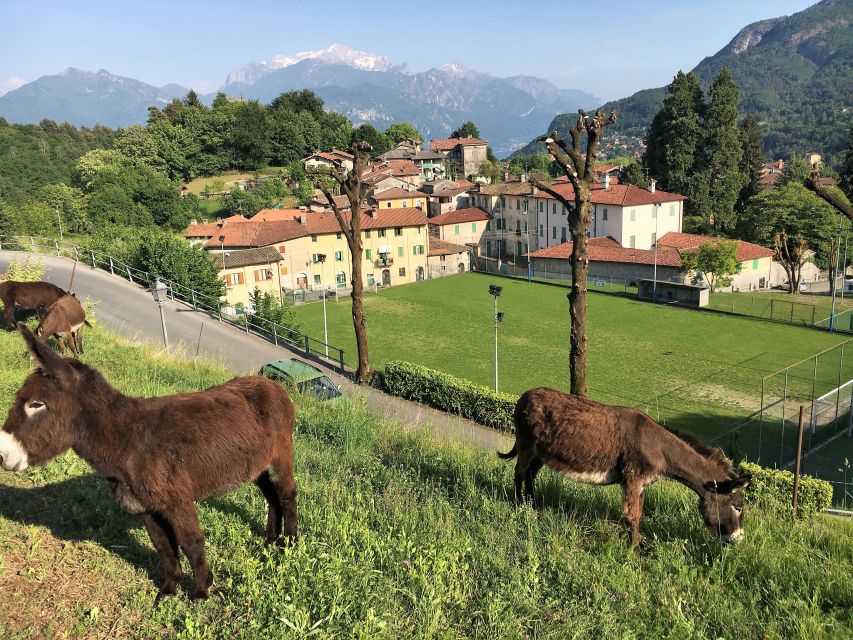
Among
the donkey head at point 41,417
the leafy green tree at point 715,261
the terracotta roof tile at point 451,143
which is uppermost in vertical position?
the terracotta roof tile at point 451,143

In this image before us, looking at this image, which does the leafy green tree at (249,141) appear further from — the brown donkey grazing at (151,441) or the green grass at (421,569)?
the brown donkey grazing at (151,441)

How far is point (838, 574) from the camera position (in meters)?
4.87

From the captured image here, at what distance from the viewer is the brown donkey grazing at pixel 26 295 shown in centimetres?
1372

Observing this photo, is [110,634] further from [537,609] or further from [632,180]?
[632,180]

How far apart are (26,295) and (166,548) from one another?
1199 cm

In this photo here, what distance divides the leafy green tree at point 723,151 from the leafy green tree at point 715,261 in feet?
62.8

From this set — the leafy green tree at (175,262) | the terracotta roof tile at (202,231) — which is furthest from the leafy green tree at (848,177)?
the terracotta roof tile at (202,231)

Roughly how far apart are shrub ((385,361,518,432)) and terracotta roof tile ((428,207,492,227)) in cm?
5070

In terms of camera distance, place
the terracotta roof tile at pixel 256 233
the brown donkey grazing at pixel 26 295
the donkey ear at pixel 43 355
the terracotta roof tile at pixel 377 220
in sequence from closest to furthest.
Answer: the donkey ear at pixel 43 355 → the brown donkey grazing at pixel 26 295 → the terracotta roof tile at pixel 256 233 → the terracotta roof tile at pixel 377 220

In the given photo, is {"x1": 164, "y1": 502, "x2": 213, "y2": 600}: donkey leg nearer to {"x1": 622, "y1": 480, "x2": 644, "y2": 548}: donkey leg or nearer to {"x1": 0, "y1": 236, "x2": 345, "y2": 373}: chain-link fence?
{"x1": 622, "y1": 480, "x2": 644, "y2": 548}: donkey leg

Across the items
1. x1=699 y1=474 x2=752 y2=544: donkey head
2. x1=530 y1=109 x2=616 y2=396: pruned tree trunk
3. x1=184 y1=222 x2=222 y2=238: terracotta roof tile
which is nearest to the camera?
x1=699 y1=474 x2=752 y2=544: donkey head

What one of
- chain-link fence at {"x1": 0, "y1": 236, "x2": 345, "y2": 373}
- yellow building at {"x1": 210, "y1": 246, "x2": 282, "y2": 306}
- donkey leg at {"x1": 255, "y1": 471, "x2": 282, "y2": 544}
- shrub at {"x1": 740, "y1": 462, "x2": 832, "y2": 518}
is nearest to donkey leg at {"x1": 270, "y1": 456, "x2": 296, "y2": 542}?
donkey leg at {"x1": 255, "y1": 471, "x2": 282, "y2": 544}

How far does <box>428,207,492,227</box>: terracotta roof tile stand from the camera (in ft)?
237

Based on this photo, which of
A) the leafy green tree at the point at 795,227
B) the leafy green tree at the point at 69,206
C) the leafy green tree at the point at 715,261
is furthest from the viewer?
the leafy green tree at the point at 69,206
